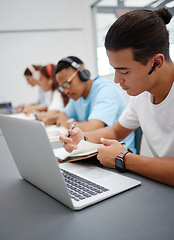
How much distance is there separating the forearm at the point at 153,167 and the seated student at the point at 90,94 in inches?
26.4

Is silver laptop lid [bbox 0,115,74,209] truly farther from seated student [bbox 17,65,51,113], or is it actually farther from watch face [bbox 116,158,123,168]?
seated student [bbox 17,65,51,113]

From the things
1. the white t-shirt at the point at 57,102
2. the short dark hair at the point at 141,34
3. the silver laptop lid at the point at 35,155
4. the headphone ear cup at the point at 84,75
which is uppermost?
the short dark hair at the point at 141,34

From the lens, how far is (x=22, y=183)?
2.63 feet

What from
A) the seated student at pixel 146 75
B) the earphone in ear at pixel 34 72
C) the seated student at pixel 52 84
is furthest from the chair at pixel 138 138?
the earphone in ear at pixel 34 72

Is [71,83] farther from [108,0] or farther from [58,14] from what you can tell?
[58,14]

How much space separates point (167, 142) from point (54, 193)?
527 mm

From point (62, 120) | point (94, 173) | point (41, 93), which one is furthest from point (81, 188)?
point (41, 93)

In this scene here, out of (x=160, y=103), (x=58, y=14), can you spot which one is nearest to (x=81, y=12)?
(x=58, y=14)

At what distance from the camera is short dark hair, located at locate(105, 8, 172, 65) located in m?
0.79

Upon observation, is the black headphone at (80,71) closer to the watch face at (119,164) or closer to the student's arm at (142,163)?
the student's arm at (142,163)

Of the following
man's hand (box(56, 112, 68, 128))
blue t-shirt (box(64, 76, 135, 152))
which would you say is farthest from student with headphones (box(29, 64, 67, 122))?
blue t-shirt (box(64, 76, 135, 152))

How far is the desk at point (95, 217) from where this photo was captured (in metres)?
0.50

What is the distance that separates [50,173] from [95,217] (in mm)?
146

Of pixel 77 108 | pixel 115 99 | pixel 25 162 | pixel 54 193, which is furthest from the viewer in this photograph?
pixel 77 108
